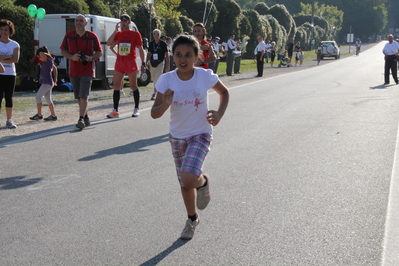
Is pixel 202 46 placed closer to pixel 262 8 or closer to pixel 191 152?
pixel 191 152

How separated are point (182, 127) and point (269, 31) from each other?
148 feet

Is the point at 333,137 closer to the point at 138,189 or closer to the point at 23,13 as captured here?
A: the point at 138,189

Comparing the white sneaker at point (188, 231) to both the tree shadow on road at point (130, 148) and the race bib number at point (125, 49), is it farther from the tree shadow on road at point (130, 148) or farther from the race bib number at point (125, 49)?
the race bib number at point (125, 49)

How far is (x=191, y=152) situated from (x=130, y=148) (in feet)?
12.8

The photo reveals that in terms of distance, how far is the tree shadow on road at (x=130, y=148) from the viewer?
7.27 metres

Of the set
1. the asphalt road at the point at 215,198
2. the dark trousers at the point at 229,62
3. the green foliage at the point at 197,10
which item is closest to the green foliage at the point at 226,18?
the green foliage at the point at 197,10

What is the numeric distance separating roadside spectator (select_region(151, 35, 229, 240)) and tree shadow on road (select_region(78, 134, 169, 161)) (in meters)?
3.14

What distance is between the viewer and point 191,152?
13.2 feet

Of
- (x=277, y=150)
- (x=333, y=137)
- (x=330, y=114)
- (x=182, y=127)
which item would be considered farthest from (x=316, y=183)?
(x=330, y=114)

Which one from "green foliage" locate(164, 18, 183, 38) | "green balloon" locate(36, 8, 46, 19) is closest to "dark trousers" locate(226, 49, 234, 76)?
"green foliage" locate(164, 18, 183, 38)

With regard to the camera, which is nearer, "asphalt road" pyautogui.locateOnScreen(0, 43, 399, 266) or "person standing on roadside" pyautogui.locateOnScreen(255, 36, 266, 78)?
"asphalt road" pyautogui.locateOnScreen(0, 43, 399, 266)

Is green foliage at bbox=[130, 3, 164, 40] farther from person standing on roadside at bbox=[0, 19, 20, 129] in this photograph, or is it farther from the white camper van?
person standing on roadside at bbox=[0, 19, 20, 129]

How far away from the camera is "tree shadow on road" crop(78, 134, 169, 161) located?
23.9 feet

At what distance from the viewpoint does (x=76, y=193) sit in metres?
5.46
